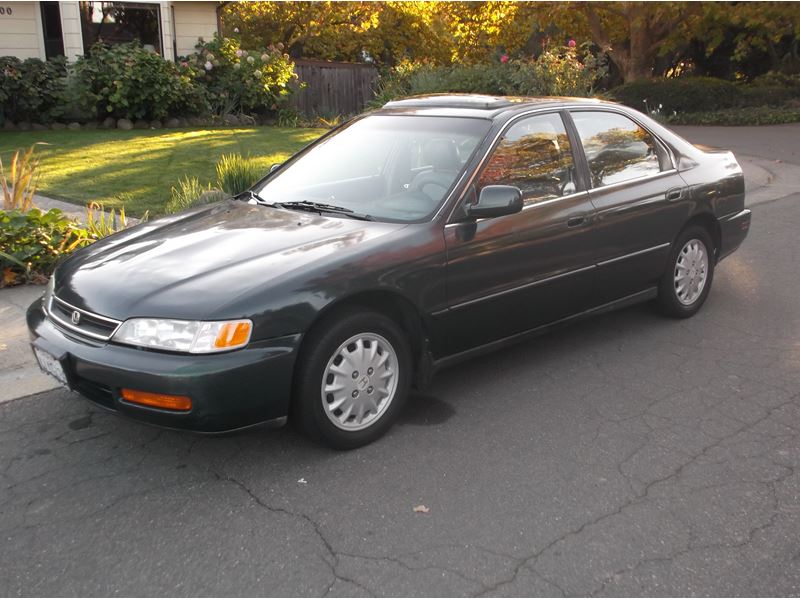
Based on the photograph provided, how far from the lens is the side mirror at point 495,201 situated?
4.18 meters

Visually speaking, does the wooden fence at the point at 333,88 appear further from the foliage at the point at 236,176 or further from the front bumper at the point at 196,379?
the front bumper at the point at 196,379

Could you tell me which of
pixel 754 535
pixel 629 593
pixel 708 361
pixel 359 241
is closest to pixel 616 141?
pixel 708 361

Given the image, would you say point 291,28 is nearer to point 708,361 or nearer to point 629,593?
point 708,361

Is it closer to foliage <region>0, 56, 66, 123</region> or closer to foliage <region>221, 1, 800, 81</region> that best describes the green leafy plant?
foliage <region>0, 56, 66, 123</region>

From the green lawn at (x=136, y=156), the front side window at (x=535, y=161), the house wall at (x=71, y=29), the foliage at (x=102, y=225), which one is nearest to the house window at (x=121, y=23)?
the house wall at (x=71, y=29)

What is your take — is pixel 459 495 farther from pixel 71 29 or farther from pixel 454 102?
pixel 71 29

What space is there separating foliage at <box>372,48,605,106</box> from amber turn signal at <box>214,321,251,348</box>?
1247 cm

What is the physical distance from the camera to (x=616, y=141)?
208 inches

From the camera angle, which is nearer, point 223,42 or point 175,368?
point 175,368

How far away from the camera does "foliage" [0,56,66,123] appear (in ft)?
49.1

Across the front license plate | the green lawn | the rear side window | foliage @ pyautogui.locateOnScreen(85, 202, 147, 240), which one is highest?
the rear side window

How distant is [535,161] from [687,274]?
1706 mm

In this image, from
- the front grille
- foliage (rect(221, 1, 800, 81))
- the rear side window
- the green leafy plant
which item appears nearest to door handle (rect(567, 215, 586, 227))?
the rear side window

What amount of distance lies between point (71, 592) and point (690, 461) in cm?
273
